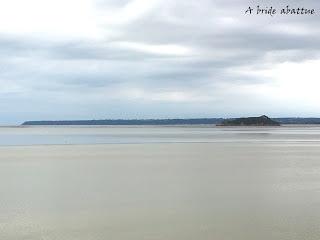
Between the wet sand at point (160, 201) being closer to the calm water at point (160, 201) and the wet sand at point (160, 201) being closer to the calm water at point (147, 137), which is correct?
the calm water at point (160, 201)

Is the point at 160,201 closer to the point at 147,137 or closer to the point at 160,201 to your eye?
the point at 160,201

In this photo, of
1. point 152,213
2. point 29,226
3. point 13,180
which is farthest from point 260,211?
point 13,180

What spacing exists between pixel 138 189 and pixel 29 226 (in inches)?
181

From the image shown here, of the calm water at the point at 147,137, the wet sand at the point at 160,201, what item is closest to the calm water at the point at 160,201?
the wet sand at the point at 160,201

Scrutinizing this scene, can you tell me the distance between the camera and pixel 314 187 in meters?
13.4

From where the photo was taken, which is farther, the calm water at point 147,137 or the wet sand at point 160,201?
the calm water at point 147,137

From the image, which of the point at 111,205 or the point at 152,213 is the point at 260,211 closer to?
the point at 152,213

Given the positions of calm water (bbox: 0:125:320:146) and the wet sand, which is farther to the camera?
calm water (bbox: 0:125:320:146)

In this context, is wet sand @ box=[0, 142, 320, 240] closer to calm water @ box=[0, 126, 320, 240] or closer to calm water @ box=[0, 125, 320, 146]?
calm water @ box=[0, 126, 320, 240]

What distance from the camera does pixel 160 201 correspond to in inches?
454

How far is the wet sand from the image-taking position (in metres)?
8.76

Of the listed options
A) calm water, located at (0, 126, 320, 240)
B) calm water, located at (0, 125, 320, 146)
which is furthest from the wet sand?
calm water, located at (0, 125, 320, 146)

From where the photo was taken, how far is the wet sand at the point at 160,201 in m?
8.76

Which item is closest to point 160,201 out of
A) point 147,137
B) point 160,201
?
point 160,201
